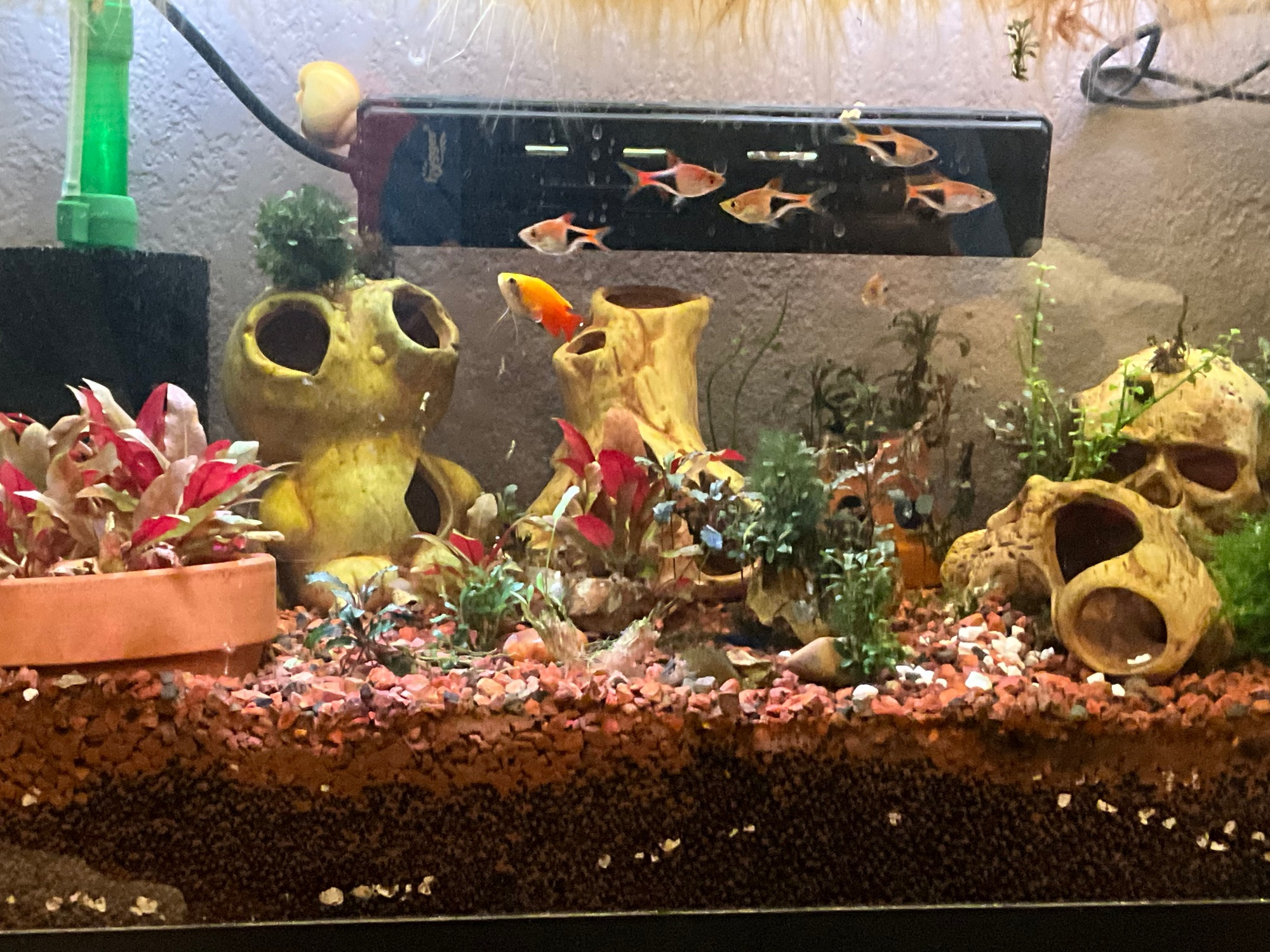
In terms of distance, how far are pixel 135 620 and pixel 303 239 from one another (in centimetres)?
91

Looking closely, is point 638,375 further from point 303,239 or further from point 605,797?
point 605,797

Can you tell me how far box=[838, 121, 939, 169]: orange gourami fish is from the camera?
71.6 inches

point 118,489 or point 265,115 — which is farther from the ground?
point 265,115

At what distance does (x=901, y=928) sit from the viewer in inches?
55.5

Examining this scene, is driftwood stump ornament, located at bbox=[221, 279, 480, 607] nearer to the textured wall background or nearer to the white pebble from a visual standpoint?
the textured wall background

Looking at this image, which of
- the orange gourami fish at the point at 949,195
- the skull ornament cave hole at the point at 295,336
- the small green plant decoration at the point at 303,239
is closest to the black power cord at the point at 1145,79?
the orange gourami fish at the point at 949,195

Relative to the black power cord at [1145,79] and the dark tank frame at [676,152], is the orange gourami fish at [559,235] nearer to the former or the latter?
the dark tank frame at [676,152]

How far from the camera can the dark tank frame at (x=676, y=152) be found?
5.94ft

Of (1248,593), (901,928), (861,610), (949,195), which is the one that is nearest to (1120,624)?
(1248,593)

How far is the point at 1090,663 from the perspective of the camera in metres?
1.72

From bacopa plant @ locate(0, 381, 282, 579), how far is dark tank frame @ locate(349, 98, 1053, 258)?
636 millimetres

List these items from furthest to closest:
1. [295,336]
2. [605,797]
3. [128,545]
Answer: [295,336] < [128,545] < [605,797]

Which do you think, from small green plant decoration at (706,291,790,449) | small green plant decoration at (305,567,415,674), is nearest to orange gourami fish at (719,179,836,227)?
small green plant decoration at (706,291,790,449)

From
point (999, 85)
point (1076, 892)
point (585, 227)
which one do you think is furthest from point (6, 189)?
point (1076, 892)
